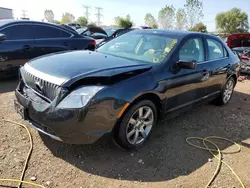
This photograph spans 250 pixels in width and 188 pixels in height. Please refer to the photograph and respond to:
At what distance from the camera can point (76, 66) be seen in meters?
2.94

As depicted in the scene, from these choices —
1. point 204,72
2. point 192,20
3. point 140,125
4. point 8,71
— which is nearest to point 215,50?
point 204,72

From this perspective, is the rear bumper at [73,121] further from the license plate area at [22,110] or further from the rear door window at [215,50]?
the rear door window at [215,50]

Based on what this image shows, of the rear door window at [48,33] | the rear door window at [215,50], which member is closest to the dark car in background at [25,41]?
the rear door window at [48,33]

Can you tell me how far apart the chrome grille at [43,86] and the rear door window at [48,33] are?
3.20m

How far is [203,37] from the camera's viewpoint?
4.30m

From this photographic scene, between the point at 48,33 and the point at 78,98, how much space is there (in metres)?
4.24

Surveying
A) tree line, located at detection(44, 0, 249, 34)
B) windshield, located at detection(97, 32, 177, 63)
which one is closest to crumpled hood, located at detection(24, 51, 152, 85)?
windshield, located at detection(97, 32, 177, 63)

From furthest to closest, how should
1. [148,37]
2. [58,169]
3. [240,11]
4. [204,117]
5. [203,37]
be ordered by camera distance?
[240,11]
[204,117]
[203,37]
[148,37]
[58,169]

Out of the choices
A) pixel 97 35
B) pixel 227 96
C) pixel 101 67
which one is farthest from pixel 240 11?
pixel 101 67

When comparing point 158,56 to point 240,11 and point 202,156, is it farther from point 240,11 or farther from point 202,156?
point 240,11

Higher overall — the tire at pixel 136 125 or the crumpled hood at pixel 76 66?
the crumpled hood at pixel 76 66

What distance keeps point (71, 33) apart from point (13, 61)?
1.82 metres

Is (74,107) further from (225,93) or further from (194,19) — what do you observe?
(194,19)

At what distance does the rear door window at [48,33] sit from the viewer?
5973mm
